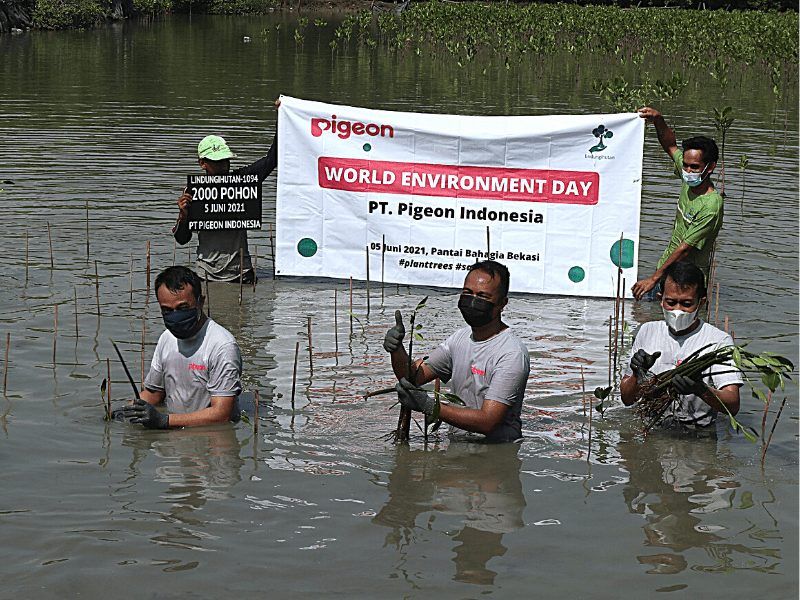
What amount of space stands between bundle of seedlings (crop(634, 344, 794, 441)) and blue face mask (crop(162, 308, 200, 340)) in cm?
282

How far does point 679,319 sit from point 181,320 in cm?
309

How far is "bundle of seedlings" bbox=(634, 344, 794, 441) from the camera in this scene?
22.1ft

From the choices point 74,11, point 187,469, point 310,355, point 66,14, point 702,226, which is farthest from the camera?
point 74,11

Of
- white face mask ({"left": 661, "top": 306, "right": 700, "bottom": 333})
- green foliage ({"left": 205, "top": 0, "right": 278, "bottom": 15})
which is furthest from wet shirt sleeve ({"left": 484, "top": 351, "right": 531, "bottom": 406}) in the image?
green foliage ({"left": 205, "top": 0, "right": 278, "bottom": 15})

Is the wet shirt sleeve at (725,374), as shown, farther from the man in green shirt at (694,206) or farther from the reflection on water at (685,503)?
the man in green shirt at (694,206)

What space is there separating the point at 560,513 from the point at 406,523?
898 mm

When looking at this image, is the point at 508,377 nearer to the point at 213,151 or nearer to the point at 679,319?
the point at 679,319

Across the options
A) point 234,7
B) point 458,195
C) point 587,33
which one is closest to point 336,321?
point 458,195

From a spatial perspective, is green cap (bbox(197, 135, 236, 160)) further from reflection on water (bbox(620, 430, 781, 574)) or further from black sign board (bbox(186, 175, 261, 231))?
reflection on water (bbox(620, 430, 781, 574))

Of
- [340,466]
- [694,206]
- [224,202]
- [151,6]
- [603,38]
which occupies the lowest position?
[340,466]

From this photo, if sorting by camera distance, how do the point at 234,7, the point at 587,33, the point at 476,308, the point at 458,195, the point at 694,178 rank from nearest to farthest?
1. the point at 476,308
2. the point at 694,178
3. the point at 458,195
4. the point at 587,33
5. the point at 234,7

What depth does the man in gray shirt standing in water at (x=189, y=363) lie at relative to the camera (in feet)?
24.3

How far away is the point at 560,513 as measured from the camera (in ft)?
22.7

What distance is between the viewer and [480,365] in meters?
7.31
